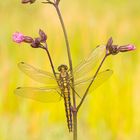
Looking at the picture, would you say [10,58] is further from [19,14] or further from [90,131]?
[19,14]

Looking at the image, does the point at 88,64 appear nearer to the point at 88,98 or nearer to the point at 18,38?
the point at 18,38

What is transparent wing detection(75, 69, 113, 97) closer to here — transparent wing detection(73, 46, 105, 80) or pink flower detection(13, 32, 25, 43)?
transparent wing detection(73, 46, 105, 80)

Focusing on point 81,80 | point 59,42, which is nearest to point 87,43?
point 59,42

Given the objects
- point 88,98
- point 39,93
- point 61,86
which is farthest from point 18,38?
point 88,98

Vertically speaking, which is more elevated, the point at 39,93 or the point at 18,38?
the point at 18,38

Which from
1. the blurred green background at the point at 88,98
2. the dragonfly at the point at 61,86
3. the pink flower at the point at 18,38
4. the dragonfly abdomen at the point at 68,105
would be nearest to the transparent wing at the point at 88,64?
the dragonfly at the point at 61,86

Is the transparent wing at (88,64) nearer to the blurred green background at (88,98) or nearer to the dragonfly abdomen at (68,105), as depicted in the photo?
the dragonfly abdomen at (68,105)

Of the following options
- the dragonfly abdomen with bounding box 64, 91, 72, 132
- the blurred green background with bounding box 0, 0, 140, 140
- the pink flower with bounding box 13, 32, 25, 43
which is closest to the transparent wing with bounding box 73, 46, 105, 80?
the dragonfly abdomen with bounding box 64, 91, 72, 132
